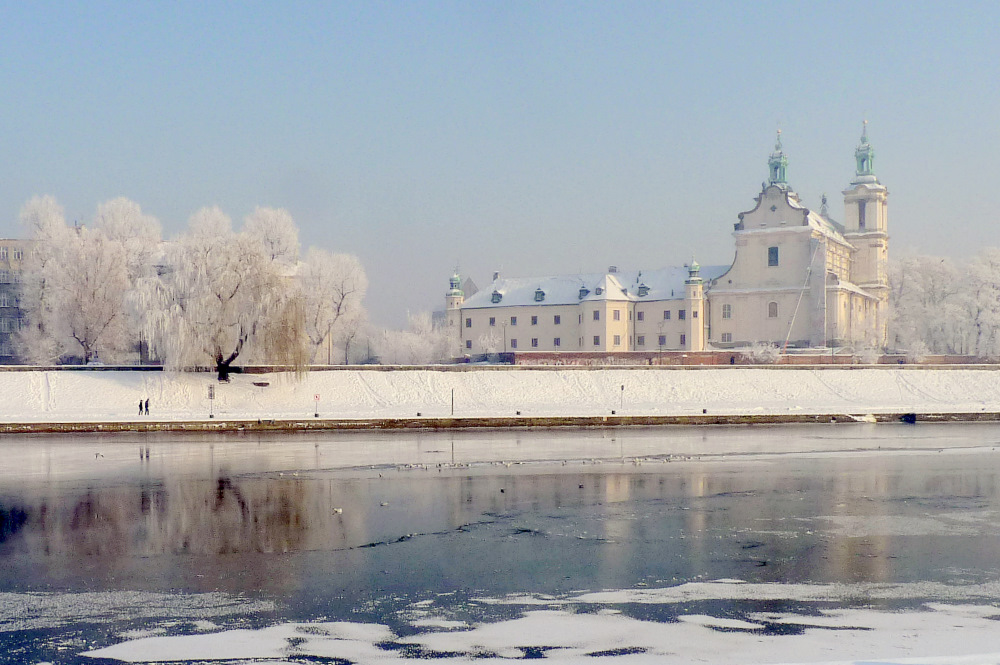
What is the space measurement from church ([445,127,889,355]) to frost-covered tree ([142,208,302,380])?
28577 mm

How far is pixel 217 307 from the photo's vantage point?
48531 millimetres

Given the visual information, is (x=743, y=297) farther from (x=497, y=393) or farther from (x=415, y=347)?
(x=497, y=393)

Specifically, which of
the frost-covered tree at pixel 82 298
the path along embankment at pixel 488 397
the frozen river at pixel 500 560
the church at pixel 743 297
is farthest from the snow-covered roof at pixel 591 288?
the frozen river at pixel 500 560

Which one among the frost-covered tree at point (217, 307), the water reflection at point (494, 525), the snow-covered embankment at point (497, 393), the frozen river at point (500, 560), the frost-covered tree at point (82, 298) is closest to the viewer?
the frozen river at point (500, 560)

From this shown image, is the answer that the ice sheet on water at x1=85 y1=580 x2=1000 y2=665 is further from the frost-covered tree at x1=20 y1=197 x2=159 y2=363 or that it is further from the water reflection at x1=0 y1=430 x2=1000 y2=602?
the frost-covered tree at x1=20 y1=197 x2=159 y2=363

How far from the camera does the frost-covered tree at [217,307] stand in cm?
4747

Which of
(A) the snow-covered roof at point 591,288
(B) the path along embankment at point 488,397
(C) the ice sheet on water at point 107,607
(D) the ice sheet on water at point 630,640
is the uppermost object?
(A) the snow-covered roof at point 591,288

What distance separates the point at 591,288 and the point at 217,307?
151 feet

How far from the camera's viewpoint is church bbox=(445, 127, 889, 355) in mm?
78125

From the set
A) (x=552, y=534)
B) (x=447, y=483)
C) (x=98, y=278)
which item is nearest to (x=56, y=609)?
(x=552, y=534)

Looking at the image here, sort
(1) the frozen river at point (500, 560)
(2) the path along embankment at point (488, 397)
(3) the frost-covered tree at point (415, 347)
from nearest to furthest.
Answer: (1) the frozen river at point (500, 560)
(2) the path along embankment at point (488, 397)
(3) the frost-covered tree at point (415, 347)

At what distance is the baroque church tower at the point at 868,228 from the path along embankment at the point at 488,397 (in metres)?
28.3

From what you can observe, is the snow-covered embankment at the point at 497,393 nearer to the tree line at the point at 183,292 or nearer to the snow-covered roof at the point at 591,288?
the tree line at the point at 183,292

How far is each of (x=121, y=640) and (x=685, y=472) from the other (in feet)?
52.9
